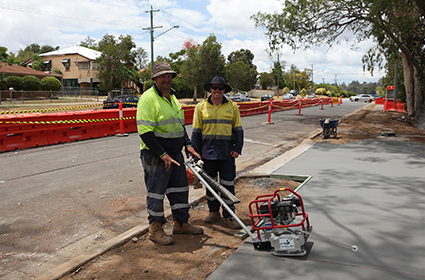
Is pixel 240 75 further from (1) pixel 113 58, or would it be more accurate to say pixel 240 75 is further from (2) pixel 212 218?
(2) pixel 212 218

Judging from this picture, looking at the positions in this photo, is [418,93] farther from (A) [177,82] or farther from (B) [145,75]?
(B) [145,75]

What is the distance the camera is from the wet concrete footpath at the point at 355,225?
335 centimetres

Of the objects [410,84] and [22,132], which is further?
[410,84]

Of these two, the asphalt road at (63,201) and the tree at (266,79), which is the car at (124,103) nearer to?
the asphalt road at (63,201)

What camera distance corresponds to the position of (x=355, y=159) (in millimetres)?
8742

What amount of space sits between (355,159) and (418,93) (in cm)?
1570

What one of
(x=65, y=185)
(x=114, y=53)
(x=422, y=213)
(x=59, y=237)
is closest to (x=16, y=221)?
(x=59, y=237)

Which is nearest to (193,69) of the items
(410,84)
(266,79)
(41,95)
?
(41,95)

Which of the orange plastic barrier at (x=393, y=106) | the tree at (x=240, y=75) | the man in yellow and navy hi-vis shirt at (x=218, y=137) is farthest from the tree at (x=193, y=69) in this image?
the man in yellow and navy hi-vis shirt at (x=218, y=137)

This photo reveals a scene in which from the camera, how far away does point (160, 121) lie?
13.3ft

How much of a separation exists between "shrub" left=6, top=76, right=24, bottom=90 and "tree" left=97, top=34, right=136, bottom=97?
9543mm

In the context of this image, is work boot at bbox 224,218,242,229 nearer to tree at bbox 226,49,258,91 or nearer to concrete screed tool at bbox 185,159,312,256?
concrete screed tool at bbox 185,159,312,256

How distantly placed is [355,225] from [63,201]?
14.5 ft

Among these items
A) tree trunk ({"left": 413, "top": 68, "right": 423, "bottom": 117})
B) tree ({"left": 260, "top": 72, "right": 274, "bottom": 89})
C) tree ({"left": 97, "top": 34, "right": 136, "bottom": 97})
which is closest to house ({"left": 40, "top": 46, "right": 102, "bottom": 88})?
tree ({"left": 97, "top": 34, "right": 136, "bottom": 97})
